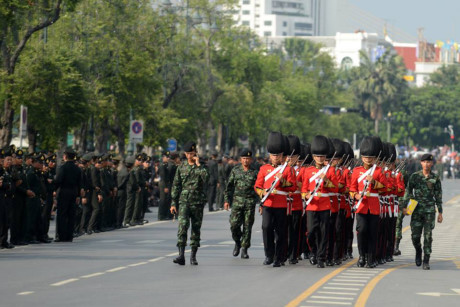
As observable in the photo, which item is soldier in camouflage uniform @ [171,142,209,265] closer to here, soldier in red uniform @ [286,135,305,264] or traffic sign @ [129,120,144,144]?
soldier in red uniform @ [286,135,305,264]

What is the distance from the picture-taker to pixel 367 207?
70.8 ft

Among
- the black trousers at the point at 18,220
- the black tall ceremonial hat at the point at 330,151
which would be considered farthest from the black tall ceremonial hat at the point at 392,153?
the black trousers at the point at 18,220

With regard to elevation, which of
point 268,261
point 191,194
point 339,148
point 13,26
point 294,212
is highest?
point 13,26

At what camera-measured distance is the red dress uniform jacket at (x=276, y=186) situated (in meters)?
21.5

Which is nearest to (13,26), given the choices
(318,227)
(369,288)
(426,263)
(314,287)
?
(318,227)

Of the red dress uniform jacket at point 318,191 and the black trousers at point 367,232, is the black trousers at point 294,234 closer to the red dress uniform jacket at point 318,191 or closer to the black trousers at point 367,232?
the red dress uniform jacket at point 318,191

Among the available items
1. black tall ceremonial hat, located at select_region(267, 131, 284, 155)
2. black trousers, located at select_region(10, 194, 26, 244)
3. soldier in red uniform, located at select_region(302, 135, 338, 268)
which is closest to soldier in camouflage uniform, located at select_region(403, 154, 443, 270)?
soldier in red uniform, located at select_region(302, 135, 338, 268)

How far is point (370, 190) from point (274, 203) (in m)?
1.60

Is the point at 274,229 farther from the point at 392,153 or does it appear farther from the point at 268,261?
the point at 392,153

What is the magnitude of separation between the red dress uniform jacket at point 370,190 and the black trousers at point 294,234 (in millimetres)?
1224

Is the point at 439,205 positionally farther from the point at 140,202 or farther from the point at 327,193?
the point at 140,202

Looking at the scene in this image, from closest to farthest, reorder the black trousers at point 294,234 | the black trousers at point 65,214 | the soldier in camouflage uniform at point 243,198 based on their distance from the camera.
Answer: the black trousers at point 294,234, the soldier in camouflage uniform at point 243,198, the black trousers at point 65,214

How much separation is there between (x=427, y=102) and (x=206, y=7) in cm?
10179

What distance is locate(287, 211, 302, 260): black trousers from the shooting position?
22.1 meters
